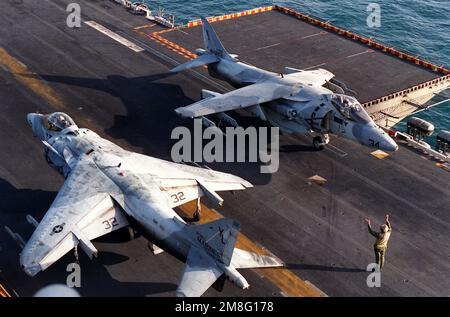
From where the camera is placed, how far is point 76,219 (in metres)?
27.9

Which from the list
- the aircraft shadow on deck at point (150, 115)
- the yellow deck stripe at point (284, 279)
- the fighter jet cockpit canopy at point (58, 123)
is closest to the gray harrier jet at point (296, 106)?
the aircraft shadow on deck at point (150, 115)

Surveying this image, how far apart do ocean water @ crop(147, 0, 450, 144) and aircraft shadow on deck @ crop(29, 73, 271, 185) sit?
28.2 m

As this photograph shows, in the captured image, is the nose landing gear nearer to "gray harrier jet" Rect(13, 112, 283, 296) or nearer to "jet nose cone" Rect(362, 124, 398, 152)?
"jet nose cone" Rect(362, 124, 398, 152)

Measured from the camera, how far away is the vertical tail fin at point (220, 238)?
24.2 metres

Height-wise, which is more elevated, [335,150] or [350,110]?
[350,110]

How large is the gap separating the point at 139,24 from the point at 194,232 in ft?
124

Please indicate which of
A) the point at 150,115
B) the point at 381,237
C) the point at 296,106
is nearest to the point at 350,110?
the point at 296,106

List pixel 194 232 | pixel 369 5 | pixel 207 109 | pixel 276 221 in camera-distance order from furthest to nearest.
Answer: pixel 369 5 < pixel 207 109 < pixel 276 221 < pixel 194 232

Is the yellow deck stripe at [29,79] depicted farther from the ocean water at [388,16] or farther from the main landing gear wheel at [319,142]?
the ocean water at [388,16]

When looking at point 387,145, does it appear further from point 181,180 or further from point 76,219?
point 76,219

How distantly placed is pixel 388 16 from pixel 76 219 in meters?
61.9

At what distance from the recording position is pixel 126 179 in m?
29.8
